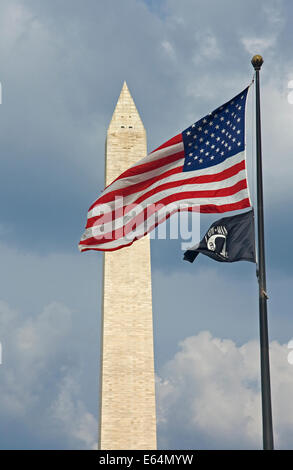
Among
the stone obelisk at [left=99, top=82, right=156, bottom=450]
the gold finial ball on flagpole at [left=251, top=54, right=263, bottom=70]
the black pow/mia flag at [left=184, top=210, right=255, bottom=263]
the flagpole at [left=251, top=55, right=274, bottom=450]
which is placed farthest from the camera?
the stone obelisk at [left=99, top=82, right=156, bottom=450]

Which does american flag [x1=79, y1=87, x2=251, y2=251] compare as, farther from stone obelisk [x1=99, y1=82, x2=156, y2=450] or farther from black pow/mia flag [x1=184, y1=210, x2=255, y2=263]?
stone obelisk [x1=99, y1=82, x2=156, y2=450]

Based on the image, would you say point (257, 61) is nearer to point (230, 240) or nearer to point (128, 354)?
point (230, 240)

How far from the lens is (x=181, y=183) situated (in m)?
18.1

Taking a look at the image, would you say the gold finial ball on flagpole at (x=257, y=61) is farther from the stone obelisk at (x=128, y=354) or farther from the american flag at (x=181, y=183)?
the stone obelisk at (x=128, y=354)

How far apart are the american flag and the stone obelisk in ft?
30.7

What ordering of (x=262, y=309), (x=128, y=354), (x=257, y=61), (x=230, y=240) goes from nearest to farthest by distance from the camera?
1. (x=262, y=309)
2. (x=230, y=240)
3. (x=257, y=61)
4. (x=128, y=354)

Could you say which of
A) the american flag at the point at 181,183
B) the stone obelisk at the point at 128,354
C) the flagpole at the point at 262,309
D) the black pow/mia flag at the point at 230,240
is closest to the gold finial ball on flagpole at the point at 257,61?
the flagpole at the point at 262,309

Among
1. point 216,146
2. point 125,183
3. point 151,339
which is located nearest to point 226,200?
point 216,146

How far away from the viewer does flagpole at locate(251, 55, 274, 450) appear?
14.1 meters

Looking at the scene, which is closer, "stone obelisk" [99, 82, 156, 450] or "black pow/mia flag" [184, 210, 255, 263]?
"black pow/mia flag" [184, 210, 255, 263]

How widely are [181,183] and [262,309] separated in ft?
13.9

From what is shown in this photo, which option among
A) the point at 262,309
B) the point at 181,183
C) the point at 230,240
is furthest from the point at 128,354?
the point at 262,309

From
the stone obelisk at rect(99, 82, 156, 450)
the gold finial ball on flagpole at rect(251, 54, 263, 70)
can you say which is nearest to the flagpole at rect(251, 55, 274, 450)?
the gold finial ball on flagpole at rect(251, 54, 263, 70)

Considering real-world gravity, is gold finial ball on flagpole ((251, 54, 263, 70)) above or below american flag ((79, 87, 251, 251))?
above
